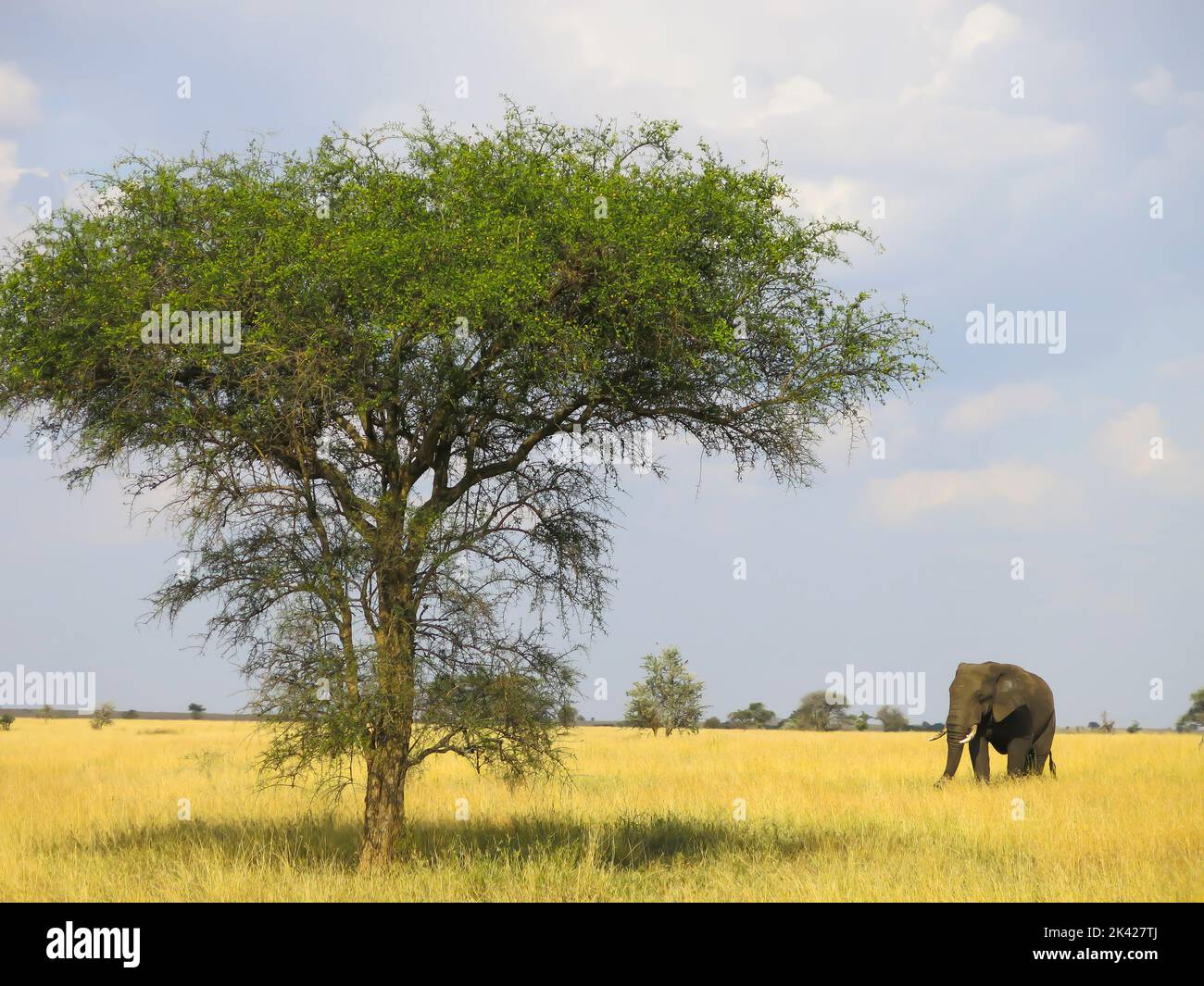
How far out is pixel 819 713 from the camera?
90438 mm

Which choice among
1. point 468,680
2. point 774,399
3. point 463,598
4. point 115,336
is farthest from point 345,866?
point 774,399

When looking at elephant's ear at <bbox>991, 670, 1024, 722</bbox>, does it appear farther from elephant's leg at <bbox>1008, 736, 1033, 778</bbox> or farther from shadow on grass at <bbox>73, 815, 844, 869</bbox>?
shadow on grass at <bbox>73, 815, 844, 869</bbox>

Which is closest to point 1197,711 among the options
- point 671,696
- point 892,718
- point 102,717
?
point 892,718

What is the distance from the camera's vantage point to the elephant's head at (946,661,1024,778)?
1053 inches

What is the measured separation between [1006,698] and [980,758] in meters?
1.73

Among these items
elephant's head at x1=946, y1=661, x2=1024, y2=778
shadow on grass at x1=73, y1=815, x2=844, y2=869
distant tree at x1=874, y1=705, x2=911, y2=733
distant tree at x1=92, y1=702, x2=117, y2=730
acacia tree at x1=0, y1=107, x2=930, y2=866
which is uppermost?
acacia tree at x1=0, y1=107, x2=930, y2=866

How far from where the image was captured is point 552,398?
14.4m

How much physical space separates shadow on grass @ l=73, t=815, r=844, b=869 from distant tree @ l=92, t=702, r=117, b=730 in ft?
184

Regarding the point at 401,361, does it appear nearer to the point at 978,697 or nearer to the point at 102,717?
the point at 978,697

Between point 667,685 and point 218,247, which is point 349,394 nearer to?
point 218,247

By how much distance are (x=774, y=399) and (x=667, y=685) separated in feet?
139

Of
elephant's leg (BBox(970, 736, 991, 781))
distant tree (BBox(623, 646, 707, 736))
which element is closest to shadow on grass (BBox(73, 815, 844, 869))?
elephant's leg (BBox(970, 736, 991, 781))

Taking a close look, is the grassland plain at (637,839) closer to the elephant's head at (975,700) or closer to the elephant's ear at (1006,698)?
the elephant's head at (975,700)
